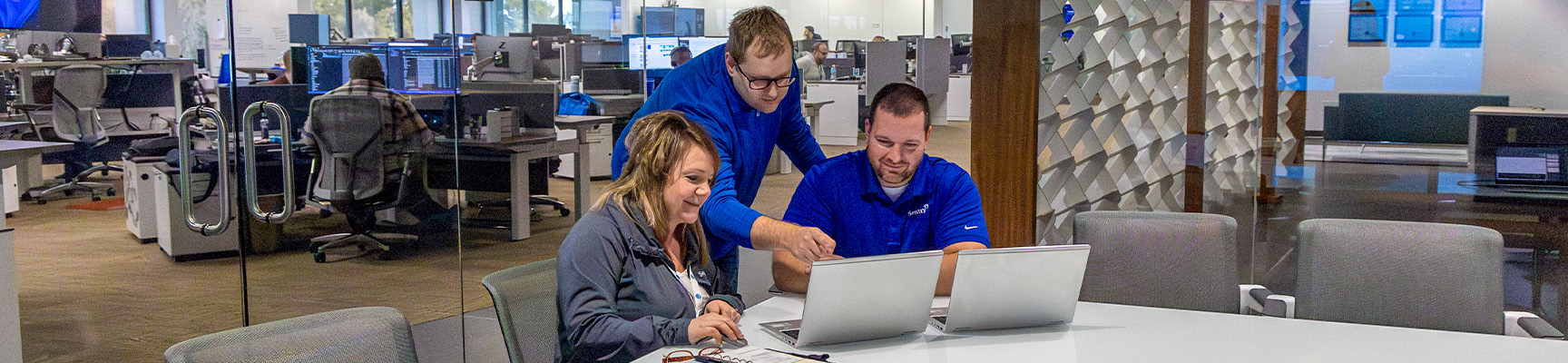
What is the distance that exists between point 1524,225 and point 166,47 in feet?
16.8

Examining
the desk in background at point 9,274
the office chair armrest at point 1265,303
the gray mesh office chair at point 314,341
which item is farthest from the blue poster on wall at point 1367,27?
the desk in background at point 9,274

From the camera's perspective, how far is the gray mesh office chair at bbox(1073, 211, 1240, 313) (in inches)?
116

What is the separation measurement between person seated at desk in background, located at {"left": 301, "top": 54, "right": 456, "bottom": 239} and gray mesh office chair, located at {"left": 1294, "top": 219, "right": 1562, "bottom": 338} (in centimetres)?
394

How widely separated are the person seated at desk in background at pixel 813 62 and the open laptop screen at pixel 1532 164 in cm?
290

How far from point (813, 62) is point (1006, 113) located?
1.34 meters

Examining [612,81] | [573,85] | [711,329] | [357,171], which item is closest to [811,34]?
[612,81]

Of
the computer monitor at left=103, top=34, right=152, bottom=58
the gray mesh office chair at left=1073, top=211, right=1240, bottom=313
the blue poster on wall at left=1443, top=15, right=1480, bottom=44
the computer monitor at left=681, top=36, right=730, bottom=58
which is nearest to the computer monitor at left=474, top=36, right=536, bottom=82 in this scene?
the computer monitor at left=681, top=36, right=730, bottom=58

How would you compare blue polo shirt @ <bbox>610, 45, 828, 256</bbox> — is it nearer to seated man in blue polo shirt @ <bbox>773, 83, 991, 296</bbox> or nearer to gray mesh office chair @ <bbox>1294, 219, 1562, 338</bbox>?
seated man in blue polo shirt @ <bbox>773, 83, 991, 296</bbox>

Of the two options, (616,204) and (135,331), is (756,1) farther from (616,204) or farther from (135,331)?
(616,204)

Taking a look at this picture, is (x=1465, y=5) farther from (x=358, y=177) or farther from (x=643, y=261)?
(x=358, y=177)

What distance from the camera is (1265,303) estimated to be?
9.48ft

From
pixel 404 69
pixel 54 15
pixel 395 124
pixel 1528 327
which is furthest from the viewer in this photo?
pixel 395 124

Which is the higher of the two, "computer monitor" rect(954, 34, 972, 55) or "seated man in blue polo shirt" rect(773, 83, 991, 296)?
"computer monitor" rect(954, 34, 972, 55)

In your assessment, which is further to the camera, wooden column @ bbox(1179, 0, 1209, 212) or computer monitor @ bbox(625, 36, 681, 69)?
computer monitor @ bbox(625, 36, 681, 69)
